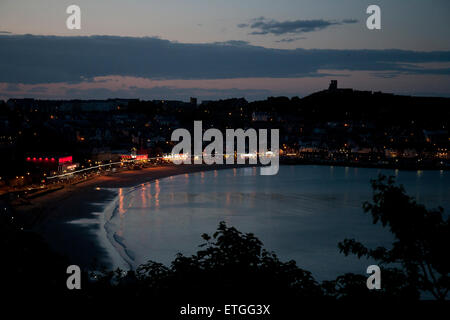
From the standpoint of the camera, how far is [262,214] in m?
13.7

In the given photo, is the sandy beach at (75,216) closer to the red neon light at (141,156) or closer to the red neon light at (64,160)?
the red neon light at (64,160)

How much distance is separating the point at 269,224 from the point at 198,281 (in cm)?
950

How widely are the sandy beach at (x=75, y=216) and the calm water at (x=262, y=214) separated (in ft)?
1.45

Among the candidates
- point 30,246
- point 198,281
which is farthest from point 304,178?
point 198,281

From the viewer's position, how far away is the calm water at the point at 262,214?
29.7 feet

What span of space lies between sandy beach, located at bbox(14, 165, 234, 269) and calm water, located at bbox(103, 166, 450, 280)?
17.4 inches

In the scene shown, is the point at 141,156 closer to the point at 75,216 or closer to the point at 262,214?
the point at 262,214

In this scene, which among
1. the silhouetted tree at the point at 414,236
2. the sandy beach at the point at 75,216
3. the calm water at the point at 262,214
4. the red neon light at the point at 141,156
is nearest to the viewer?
the silhouetted tree at the point at 414,236

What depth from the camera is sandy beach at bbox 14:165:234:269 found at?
7898mm

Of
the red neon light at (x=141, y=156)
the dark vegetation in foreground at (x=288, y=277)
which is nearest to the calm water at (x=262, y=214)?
the red neon light at (x=141, y=156)

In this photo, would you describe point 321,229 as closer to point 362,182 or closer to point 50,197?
point 50,197

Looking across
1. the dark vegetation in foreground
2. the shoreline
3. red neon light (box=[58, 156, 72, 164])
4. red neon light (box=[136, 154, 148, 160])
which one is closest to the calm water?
the shoreline

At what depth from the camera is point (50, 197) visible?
1312 cm

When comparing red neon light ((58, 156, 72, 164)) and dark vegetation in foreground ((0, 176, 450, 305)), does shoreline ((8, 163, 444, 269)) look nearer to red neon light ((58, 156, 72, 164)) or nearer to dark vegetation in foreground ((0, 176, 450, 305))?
red neon light ((58, 156, 72, 164))
